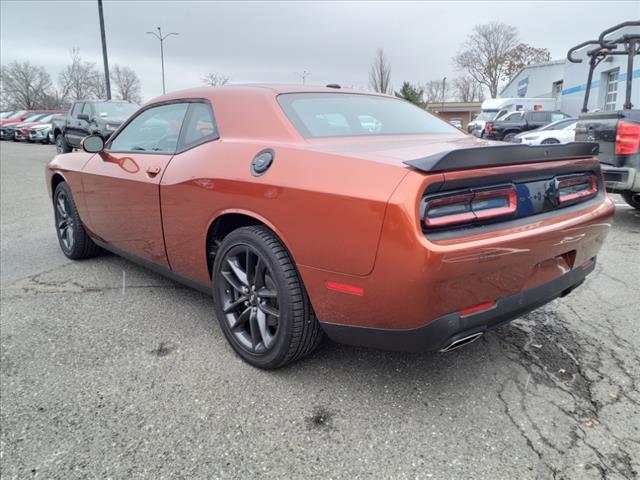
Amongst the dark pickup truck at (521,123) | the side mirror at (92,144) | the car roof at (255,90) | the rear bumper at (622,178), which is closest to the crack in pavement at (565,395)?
the car roof at (255,90)

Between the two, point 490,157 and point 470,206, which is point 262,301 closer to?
point 470,206

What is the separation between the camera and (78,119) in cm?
1323

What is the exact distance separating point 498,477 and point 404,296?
0.73 m

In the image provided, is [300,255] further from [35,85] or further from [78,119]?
[35,85]

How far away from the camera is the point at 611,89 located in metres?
22.3

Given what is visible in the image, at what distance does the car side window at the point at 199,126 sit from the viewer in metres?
2.87

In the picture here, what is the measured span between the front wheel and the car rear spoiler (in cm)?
80

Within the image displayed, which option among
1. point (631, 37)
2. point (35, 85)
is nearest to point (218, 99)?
point (631, 37)

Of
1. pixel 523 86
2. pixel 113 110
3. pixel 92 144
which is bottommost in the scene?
pixel 92 144

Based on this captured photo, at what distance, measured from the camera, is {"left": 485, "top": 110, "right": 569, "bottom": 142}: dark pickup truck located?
2009 centimetres

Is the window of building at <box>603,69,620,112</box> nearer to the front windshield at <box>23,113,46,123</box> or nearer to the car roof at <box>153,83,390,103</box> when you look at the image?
the car roof at <box>153,83,390,103</box>

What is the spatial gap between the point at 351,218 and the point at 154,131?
2.07 m

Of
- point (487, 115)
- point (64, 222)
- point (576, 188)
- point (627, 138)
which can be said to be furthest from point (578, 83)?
point (64, 222)

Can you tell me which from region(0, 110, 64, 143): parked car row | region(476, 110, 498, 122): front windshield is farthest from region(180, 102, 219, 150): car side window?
region(476, 110, 498, 122): front windshield
